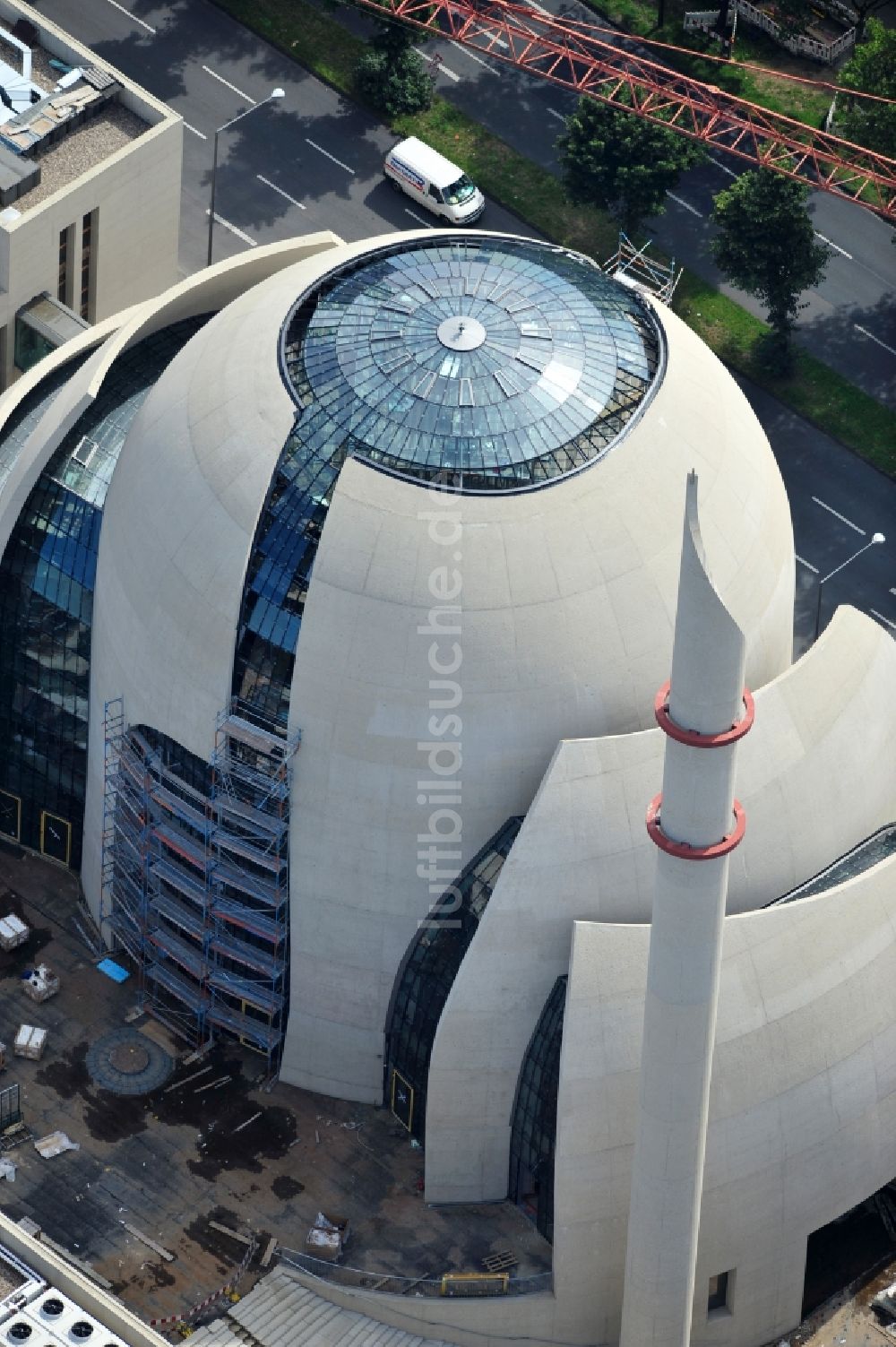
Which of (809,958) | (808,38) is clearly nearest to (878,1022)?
(809,958)

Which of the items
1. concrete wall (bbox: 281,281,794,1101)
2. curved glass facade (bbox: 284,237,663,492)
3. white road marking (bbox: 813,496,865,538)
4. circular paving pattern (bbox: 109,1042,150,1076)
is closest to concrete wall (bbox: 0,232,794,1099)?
concrete wall (bbox: 281,281,794,1101)

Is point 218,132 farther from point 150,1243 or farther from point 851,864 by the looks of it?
point 150,1243

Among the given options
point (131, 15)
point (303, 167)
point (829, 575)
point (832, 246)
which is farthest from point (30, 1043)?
point (131, 15)

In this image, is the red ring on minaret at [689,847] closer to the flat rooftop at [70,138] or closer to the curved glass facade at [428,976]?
the curved glass facade at [428,976]

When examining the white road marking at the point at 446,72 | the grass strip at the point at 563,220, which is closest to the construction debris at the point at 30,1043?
the grass strip at the point at 563,220

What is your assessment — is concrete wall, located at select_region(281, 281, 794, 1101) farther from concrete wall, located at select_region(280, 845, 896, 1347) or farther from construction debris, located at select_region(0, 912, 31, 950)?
construction debris, located at select_region(0, 912, 31, 950)

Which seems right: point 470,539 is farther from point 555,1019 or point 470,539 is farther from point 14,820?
point 14,820
